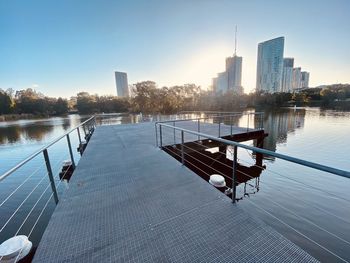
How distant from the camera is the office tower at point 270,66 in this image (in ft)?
190

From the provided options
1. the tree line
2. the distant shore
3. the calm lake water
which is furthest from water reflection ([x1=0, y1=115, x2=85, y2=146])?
the distant shore

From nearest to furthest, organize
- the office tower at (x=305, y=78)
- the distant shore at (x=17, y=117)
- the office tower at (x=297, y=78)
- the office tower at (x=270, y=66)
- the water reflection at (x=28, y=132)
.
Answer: the water reflection at (x=28, y=132)
the distant shore at (x=17, y=117)
the office tower at (x=270, y=66)
the office tower at (x=297, y=78)
the office tower at (x=305, y=78)

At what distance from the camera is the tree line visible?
84.0 ft

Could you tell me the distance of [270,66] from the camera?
6016 centimetres

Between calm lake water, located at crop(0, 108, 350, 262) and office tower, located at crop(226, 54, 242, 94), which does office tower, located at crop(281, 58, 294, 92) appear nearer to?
office tower, located at crop(226, 54, 242, 94)

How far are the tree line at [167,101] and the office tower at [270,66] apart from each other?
12996 millimetres

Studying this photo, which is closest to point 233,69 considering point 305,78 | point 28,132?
point 28,132

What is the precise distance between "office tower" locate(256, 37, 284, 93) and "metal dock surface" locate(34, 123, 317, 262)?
214ft

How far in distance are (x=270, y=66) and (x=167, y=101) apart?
54.8m

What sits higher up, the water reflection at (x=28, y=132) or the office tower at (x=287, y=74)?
the office tower at (x=287, y=74)

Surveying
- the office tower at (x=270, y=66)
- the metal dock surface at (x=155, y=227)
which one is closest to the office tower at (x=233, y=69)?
the office tower at (x=270, y=66)

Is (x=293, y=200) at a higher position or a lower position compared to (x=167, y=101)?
lower

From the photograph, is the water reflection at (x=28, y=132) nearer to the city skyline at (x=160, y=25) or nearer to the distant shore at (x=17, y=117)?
the city skyline at (x=160, y=25)

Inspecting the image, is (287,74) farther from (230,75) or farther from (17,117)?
(17,117)
